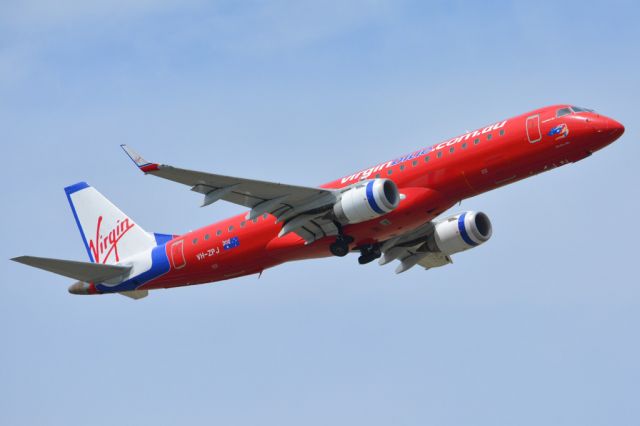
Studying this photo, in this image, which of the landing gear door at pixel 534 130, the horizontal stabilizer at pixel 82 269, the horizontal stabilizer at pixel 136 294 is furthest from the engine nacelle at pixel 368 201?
the horizontal stabilizer at pixel 82 269

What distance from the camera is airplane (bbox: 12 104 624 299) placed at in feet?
136

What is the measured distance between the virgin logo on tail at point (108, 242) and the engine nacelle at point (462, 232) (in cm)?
1530

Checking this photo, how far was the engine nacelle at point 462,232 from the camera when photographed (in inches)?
1897

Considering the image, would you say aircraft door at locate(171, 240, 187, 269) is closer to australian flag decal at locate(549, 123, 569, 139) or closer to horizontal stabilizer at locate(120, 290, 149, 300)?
horizontal stabilizer at locate(120, 290, 149, 300)

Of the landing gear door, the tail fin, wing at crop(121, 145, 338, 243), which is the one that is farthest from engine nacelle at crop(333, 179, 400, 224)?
the tail fin

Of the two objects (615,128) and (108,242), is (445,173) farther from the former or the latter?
(108,242)

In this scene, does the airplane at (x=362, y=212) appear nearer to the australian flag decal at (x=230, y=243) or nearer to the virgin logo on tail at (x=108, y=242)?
the australian flag decal at (x=230, y=243)

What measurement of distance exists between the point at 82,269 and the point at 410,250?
15407mm

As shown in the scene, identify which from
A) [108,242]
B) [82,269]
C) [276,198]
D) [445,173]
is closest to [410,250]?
[445,173]

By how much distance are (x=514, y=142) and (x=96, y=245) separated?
22.5 metres

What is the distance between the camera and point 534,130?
4159 cm

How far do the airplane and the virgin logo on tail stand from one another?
3.96 feet

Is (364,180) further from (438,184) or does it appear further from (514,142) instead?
(514,142)

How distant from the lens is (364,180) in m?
43.8
